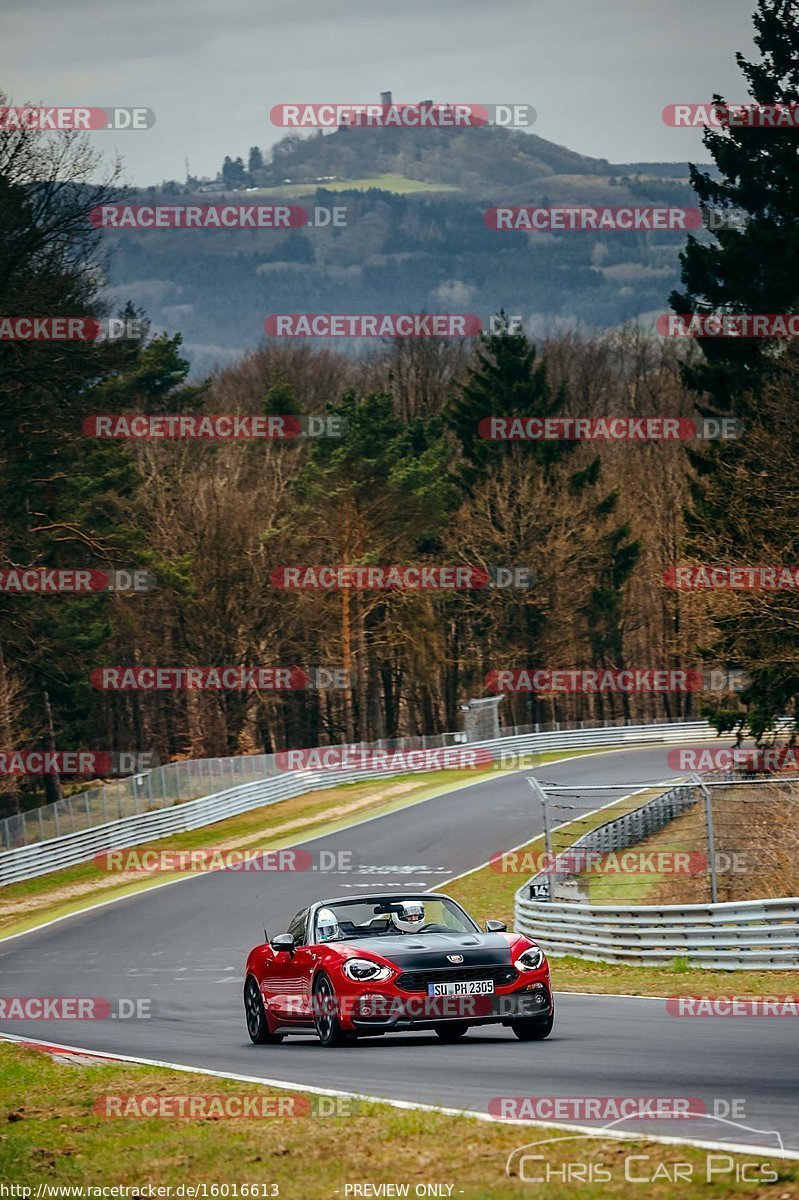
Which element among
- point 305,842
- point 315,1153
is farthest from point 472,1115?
Answer: point 305,842

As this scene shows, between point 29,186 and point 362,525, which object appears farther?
point 362,525

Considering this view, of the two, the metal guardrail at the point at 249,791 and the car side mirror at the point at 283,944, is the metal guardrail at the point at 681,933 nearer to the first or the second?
the car side mirror at the point at 283,944

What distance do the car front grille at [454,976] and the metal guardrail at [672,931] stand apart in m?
6.50

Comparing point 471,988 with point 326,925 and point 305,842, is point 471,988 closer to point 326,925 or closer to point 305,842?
point 326,925

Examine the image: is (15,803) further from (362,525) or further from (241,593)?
(362,525)

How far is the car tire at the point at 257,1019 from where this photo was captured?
1484cm

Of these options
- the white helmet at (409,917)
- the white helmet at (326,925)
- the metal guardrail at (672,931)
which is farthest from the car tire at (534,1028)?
the metal guardrail at (672,931)

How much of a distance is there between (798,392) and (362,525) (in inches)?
1387

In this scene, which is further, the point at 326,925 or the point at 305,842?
the point at 305,842

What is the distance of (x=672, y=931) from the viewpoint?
20672mm

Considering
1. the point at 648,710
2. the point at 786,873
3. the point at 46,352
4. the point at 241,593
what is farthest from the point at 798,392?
the point at 648,710

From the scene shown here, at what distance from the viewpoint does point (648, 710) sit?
90875 mm

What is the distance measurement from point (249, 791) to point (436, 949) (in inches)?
1556

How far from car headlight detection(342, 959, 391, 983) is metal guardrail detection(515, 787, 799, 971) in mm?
6950
